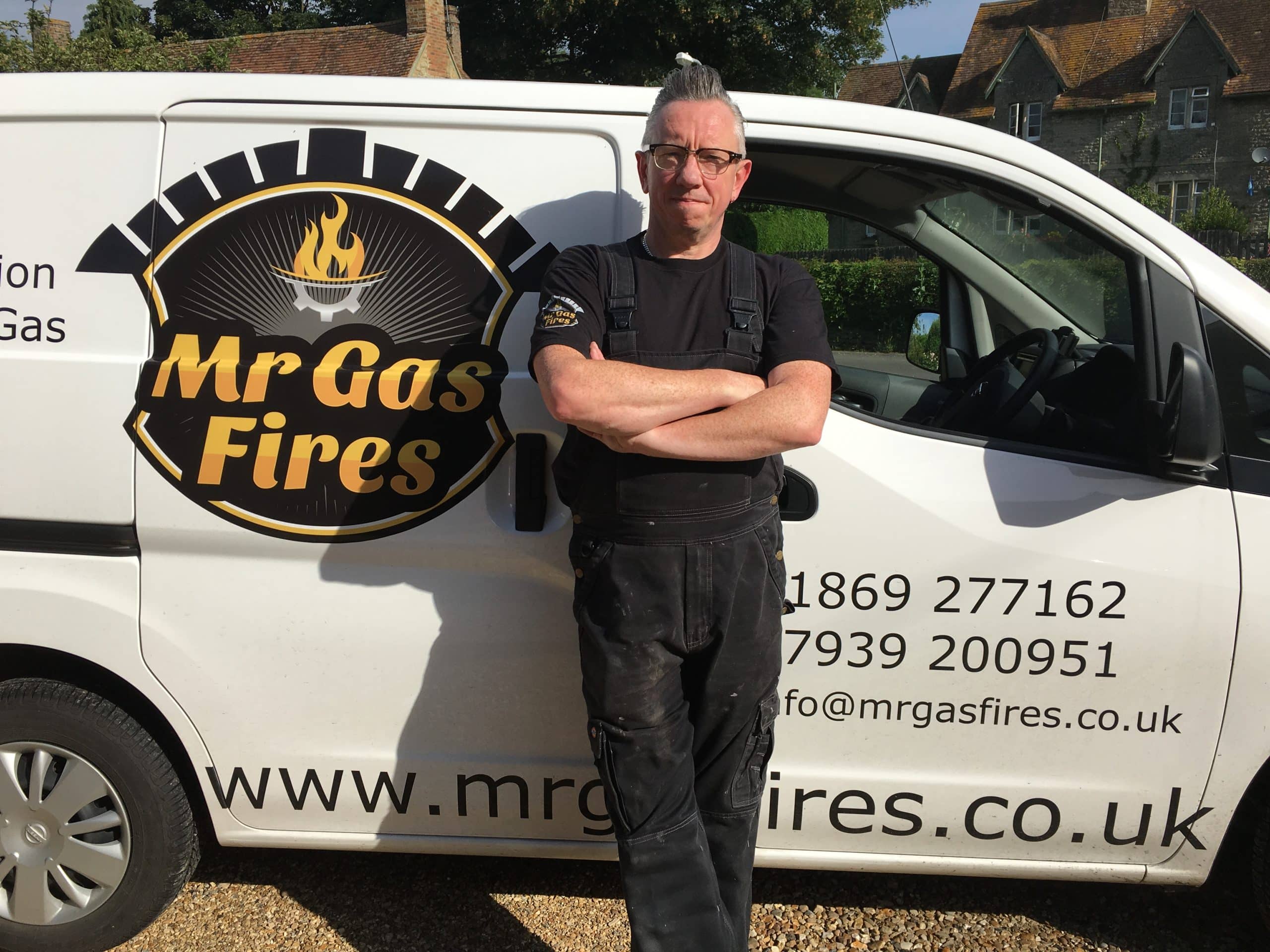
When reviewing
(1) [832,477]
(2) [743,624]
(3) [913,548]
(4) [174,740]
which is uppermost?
(1) [832,477]

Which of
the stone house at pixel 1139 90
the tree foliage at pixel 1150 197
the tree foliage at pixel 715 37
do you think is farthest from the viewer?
the stone house at pixel 1139 90

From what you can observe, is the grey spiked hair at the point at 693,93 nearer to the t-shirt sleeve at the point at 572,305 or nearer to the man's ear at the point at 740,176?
the man's ear at the point at 740,176

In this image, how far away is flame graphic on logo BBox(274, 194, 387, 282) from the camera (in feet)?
6.57

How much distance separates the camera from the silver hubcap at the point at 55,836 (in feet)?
6.85

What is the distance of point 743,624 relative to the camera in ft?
5.98

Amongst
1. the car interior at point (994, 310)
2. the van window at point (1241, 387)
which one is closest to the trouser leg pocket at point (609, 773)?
the car interior at point (994, 310)

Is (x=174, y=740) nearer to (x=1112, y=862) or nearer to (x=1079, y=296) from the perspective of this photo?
(x=1112, y=862)

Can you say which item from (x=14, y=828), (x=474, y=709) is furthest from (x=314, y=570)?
(x=14, y=828)

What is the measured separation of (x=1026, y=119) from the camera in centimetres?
3491

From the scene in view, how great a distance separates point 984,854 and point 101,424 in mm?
2139

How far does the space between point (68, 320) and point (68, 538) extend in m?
0.46

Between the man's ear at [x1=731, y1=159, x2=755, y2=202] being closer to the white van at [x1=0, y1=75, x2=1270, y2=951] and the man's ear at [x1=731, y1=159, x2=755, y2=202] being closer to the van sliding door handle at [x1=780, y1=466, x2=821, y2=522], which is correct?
the white van at [x1=0, y1=75, x2=1270, y2=951]

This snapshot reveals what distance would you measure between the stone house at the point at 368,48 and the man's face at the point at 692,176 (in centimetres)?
2037

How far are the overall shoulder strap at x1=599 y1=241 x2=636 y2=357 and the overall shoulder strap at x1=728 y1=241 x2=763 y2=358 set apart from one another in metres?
0.19
